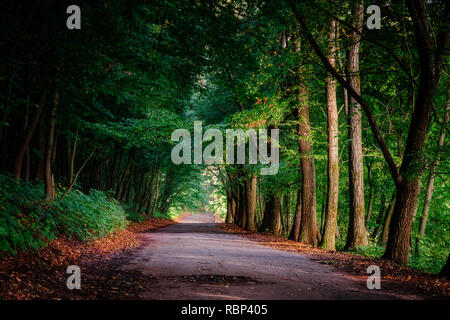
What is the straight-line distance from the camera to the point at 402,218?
928cm

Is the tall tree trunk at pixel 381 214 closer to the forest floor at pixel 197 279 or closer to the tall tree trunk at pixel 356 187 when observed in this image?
the tall tree trunk at pixel 356 187

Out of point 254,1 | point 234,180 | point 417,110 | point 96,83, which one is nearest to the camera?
point 254,1

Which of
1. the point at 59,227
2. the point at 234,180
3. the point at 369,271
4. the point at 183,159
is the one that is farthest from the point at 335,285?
the point at 234,180

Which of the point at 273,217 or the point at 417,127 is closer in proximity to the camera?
the point at 417,127

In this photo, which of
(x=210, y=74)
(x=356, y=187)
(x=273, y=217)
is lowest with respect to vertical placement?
(x=273, y=217)

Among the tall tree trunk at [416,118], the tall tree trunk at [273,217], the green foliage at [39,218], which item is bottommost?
the tall tree trunk at [273,217]

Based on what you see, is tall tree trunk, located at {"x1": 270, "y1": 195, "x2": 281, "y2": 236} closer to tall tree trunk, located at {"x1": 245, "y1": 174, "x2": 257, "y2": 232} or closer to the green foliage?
tall tree trunk, located at {"x1": 245, "y1": 174, "x2": 257, "y2": 232}

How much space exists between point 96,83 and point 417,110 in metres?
9.06

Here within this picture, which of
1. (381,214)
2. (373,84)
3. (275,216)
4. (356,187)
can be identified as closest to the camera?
(356,187)

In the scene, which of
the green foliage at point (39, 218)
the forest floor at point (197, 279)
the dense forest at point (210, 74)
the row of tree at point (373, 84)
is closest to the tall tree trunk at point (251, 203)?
the row of tree at point (373, 84)

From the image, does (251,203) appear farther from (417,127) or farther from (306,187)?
(417,127)

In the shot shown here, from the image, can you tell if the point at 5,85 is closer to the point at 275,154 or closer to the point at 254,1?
the point at 254,1

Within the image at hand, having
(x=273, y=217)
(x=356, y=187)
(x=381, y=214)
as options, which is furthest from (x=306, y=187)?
(x=381, y=214)

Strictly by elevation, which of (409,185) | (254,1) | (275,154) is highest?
(254,1)
